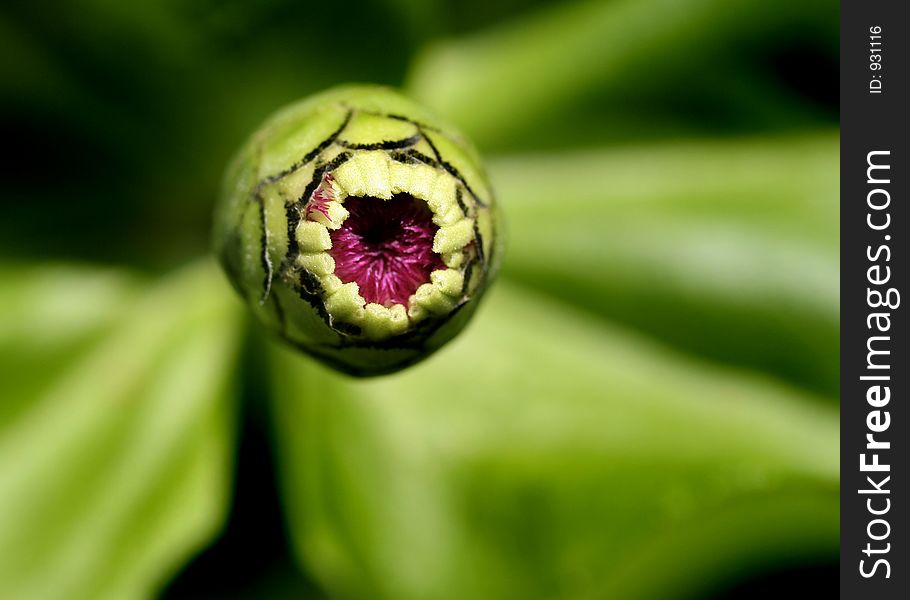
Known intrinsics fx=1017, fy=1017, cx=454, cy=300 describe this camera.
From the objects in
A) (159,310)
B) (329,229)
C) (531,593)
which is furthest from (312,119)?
(531,593)

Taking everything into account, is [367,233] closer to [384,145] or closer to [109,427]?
[384,145]

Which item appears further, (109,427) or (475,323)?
(475,323)

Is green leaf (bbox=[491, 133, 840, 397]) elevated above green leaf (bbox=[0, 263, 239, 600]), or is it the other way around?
green leaf (bbox=[491, 133, 840, 397])

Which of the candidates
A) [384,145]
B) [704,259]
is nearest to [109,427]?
[384,145]

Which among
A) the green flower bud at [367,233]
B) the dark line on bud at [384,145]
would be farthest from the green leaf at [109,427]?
the dark line on bud at [384,145]

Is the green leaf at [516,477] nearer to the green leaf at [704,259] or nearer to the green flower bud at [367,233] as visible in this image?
the green leaf at [704,259]

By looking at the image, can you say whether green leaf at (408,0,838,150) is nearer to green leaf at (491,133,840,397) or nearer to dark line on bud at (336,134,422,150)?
green leaf at (491,133,840,397)

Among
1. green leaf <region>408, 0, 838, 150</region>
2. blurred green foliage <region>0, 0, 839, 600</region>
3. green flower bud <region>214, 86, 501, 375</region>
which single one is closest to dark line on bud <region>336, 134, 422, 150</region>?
green flower bud <region>214, 86, 501, 375</region>
